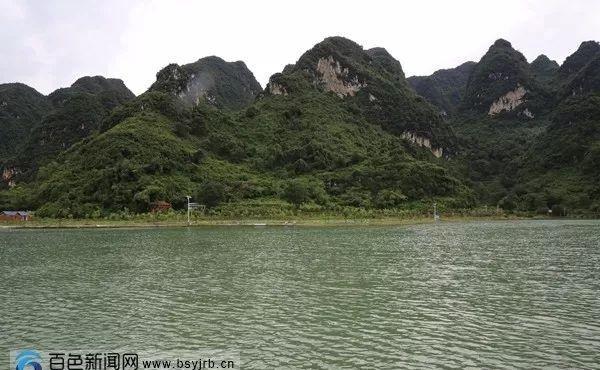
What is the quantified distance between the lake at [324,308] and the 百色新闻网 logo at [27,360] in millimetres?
450

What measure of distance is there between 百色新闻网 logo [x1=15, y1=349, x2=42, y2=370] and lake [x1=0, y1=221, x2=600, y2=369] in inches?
17.7

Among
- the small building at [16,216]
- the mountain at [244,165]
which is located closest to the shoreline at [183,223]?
the small building at [16,216]

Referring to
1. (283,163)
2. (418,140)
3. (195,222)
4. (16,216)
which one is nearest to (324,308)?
(195,222)

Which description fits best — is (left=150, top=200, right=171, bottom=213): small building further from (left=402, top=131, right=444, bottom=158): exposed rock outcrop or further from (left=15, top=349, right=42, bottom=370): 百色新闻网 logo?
(left=402, top=131, right=444, bottom=158): exposed rock outcrop

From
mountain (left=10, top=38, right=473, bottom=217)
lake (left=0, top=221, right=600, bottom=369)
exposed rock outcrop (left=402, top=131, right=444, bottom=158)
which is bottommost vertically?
lake (left=0, top=221, right=600, bottom=369)

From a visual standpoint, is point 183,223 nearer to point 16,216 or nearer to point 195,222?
point 195,222

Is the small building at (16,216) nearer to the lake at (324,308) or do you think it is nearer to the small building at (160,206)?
the small building at (160,206)

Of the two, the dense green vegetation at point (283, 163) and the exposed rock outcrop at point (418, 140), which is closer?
the dense green vegetation at point (283, 163)

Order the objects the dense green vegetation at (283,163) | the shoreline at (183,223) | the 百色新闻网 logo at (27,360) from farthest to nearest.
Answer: the dense green vegetation at (283,163)
the shoreline at (183,223)
the 百色新闻网 logo at (27,360)

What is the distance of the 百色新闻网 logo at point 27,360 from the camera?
12387 mm

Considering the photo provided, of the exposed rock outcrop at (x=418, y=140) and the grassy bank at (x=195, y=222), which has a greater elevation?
the exposed rock outcrop at (x=418, y=140)

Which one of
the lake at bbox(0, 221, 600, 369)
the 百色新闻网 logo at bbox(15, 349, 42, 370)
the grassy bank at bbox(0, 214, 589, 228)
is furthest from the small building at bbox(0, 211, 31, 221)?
the 百色新闻网 logo at bbox(15, 349, 42, 370)

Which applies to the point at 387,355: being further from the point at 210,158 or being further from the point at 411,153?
the point at 411,153

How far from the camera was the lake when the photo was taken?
14242 millimetres
